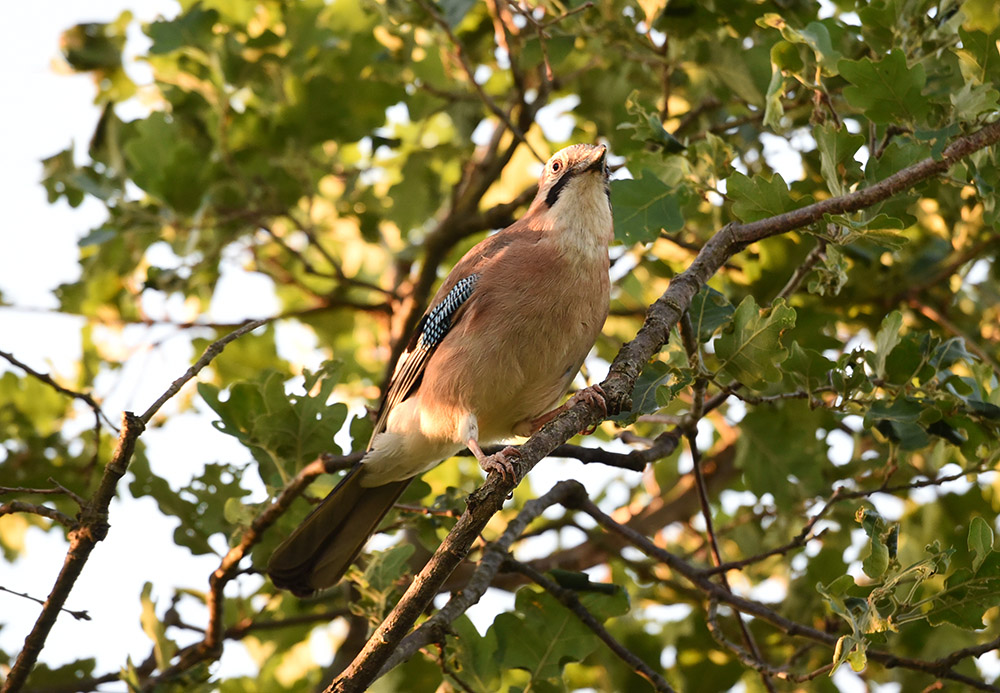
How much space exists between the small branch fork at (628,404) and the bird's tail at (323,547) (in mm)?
1354

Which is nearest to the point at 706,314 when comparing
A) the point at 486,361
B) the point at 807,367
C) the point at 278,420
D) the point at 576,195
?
the point at 807,367

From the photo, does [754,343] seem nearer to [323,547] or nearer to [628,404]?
[628,404]

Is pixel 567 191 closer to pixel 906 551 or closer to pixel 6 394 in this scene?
pixel 906 551

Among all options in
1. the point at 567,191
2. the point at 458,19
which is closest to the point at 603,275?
the point at 567,191

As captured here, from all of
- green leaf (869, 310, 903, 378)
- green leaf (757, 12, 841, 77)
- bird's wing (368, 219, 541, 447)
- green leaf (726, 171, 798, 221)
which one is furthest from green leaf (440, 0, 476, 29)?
green leaf (869, 310, 903, 378)

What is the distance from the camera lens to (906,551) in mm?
5211

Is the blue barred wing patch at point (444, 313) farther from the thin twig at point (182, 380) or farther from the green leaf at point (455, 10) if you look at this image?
the thin twig at point (182, 380)

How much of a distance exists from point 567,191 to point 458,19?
0.91m

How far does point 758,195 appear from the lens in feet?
11.6

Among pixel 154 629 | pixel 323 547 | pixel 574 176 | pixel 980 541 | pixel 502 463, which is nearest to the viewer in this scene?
pixel 980 541

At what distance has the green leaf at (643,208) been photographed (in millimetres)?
3955

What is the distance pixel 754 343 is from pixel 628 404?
1.76 ft

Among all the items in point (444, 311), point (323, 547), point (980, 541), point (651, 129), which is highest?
point (444, 311)

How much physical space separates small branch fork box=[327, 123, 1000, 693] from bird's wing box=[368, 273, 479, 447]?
1.26 m
